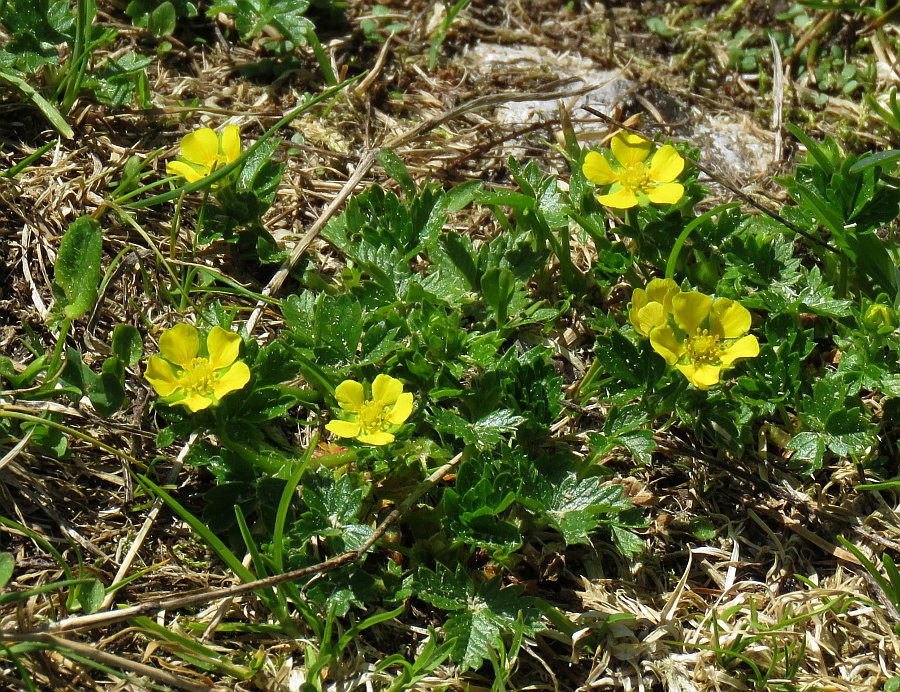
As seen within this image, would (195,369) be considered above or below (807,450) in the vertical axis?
above

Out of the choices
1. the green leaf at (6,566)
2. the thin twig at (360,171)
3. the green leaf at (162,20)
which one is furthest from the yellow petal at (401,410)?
the green leaf at (162,20)

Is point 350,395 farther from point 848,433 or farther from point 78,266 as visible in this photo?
point 848,433

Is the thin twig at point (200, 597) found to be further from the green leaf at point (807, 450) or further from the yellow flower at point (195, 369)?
the green leaf at point (807, 450)

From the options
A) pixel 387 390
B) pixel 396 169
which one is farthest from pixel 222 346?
pixel 396 169

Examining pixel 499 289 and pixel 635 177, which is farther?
pixel 635 177

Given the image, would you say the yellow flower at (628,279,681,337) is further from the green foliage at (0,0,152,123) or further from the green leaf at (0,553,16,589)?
the green foliage at (0,0,152,123)

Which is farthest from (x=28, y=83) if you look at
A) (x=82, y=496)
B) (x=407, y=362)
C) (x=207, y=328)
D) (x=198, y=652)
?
(x=198, y=652)
